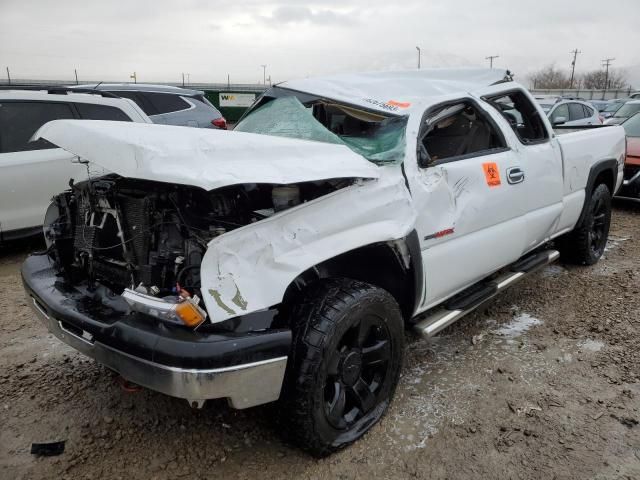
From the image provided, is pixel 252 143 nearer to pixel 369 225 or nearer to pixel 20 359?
pixel 369 225

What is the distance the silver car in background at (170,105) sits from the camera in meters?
8.43

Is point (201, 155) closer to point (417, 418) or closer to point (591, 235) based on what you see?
point (417, 418)

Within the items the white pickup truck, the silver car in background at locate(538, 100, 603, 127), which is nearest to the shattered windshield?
the white pickup truck

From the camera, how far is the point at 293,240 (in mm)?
2387

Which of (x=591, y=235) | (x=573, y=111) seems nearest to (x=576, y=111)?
(x=573, y=111)

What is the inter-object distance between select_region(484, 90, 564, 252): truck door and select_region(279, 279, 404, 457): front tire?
1.69 m

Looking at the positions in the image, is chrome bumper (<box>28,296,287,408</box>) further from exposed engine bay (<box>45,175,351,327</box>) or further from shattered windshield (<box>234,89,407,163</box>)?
shattered windshield (<box>234,89,407,163</box>)

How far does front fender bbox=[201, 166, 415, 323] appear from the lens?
2.18 m

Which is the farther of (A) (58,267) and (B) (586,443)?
(A) (58,267)

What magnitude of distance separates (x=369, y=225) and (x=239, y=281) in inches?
31.2

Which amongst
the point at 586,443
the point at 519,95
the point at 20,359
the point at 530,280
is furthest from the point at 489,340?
the point at 20,359

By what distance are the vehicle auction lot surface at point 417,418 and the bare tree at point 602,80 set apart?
310 feet

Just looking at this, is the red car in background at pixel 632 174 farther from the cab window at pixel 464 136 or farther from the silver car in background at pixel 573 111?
the cab window at pixel 464 136

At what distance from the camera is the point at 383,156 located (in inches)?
116
